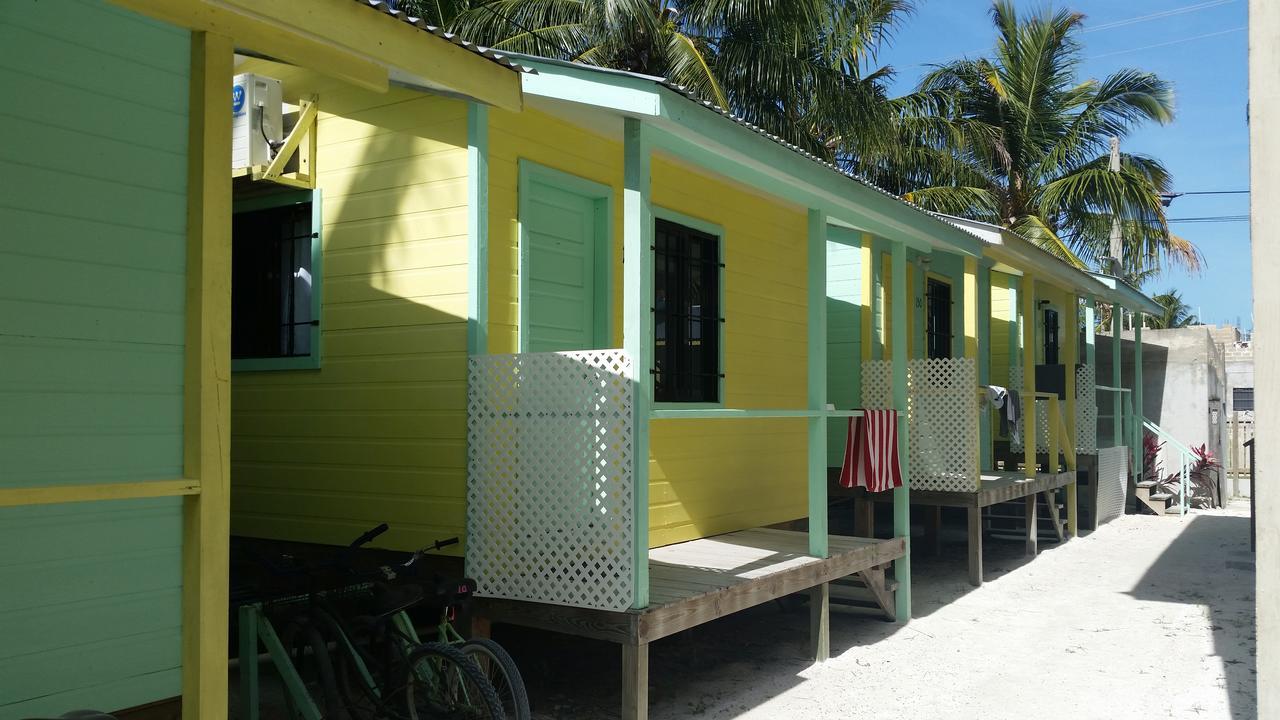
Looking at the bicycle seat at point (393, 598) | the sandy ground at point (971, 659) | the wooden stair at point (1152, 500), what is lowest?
the sandy ground at point (971, 659)

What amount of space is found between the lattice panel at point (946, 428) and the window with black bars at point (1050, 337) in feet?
23.4

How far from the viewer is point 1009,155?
904 inches

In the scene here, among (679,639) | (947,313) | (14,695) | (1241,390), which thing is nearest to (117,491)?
(14,695)

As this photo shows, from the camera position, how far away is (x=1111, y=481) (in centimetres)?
1450

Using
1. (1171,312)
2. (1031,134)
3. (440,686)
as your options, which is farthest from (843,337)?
(1171,312)

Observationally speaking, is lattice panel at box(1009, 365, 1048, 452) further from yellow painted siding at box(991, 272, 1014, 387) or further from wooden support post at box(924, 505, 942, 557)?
wooden support post at box(924, 505, 942, 557)

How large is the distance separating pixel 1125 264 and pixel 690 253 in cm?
1848

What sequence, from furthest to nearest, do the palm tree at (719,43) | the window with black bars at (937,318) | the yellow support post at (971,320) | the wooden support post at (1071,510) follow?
the palm tree at (719,43) → the wooden support post at (1071,510) → the yellow support post at (971,320) → the window with black bars at (937,318)

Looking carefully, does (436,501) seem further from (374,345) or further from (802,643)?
(802,643)

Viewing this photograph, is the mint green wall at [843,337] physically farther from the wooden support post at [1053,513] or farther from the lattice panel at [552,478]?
the lattice panel at [552,478]

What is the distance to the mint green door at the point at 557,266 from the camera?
606cm

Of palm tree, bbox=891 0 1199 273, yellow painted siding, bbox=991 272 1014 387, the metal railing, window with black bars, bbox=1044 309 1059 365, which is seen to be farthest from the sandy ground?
palm tree, bbox=891 0 1199 273

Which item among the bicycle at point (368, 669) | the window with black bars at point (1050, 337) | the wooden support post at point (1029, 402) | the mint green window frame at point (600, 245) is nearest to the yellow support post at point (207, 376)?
the bicycle at point (368, 669)

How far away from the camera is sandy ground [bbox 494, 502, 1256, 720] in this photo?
19.6ft
